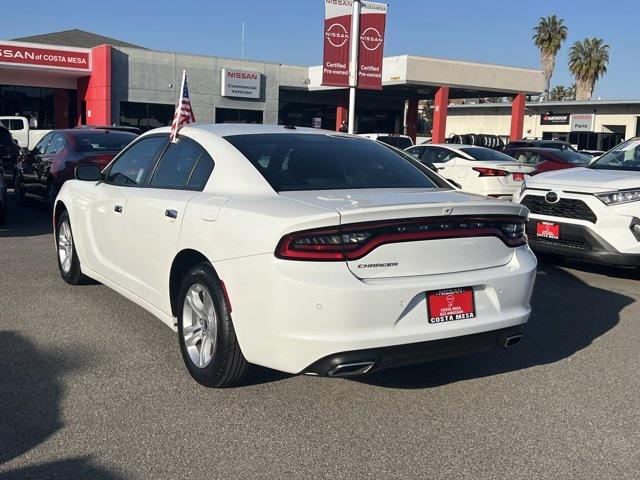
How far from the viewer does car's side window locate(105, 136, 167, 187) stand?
210 inches

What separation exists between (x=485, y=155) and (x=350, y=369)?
11147 millimetres

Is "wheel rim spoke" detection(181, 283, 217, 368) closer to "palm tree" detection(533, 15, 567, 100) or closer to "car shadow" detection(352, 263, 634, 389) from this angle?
"car shadow" detection(352, 263, 634, 389)

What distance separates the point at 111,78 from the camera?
1228 inches

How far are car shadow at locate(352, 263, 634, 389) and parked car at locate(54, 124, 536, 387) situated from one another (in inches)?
25.5

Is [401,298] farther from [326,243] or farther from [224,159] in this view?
[224,159]

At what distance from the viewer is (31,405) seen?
390 cm

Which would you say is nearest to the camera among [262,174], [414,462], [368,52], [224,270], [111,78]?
[414,462]

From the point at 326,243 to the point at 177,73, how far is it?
31283 mm

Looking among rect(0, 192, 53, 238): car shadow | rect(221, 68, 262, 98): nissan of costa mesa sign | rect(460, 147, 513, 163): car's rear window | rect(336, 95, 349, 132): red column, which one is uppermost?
rect(221, 68, 262, 98): nissan of costa mesa sign

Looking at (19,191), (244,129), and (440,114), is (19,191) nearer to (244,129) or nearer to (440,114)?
(244,129)

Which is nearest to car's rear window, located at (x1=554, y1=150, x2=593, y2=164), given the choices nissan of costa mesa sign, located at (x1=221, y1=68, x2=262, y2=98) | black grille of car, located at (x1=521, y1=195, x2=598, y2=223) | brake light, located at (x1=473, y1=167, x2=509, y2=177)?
brake light, located at (x1=473, y1=167, x2=509, y2=177)

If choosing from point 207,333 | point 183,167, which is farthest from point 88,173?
point 207,333

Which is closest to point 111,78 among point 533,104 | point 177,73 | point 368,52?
point 177,73

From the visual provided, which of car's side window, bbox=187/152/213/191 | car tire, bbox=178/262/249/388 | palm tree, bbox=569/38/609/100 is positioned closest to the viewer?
car tire, bbox=178/262/249/388
